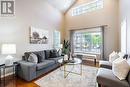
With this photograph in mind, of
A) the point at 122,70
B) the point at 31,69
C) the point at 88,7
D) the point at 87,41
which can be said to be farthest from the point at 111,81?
the point at 88,7

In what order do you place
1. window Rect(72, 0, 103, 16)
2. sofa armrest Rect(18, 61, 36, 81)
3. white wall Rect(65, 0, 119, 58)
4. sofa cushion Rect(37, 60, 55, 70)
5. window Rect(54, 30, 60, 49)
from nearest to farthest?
sofa armrest Rect(18, 61, 36, 81), sofa cushion Rect(37, 60, 55, 70), white wall Rect(65, 0, 119, 58), window Rect(72, 0, 103, 16), window Rect(54, 30, 60, 49)

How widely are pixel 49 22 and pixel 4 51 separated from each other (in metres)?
3.39

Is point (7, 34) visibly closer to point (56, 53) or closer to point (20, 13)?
point (20, 13)

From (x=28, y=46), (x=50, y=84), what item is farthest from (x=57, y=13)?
(x=50, y=84)

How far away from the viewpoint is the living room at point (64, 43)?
294 cm

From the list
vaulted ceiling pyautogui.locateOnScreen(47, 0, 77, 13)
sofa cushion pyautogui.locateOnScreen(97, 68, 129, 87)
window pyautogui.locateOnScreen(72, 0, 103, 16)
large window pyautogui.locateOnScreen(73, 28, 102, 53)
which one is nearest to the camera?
sofa cushion pyautogui.locateOnScreen(97, 68, 129, 87)

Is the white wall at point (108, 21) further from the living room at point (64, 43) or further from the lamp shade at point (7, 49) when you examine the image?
the lamp shade at point (7, 49)

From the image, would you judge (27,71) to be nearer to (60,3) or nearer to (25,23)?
(25,23)

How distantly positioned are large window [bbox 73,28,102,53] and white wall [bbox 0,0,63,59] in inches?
84.4

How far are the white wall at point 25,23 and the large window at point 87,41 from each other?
2.14 metres

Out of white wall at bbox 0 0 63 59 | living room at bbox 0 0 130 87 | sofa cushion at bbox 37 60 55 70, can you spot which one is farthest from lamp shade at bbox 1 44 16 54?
sofa cushion at bbox 37 60 55 70

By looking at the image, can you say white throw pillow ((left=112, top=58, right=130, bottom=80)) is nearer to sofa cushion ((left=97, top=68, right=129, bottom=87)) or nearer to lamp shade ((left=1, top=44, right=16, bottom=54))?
sofa cushion ((left=97, top=68, right=129, bottom=87))

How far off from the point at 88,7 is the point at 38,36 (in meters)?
3.99

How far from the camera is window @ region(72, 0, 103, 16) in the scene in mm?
5988
